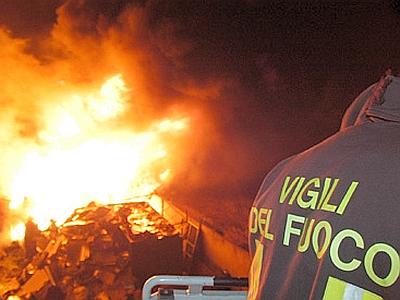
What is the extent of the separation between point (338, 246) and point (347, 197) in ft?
0.19

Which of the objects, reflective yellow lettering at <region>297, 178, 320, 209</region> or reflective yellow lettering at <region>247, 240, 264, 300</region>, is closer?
reflective yellow lettering at <region>297, 178, 320, 209</region>

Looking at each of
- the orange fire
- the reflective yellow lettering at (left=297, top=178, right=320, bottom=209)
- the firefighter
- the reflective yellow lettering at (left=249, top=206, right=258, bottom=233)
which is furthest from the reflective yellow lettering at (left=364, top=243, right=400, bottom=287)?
the orange fire

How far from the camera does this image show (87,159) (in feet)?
9.88

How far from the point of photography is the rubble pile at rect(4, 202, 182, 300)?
2732 millimetres

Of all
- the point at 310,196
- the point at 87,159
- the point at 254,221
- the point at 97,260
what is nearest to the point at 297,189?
the point at 310,196

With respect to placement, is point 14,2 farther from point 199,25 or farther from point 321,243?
point 321,243

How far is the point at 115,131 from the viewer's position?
3049 millimetres

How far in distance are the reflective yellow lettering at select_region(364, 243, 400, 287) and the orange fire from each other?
8.13ft

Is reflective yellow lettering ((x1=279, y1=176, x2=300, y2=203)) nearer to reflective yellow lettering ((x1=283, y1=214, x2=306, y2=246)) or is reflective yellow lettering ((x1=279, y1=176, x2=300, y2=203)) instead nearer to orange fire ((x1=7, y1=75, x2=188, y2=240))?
reflective yellow lettering ((x1=283, y1=214, x2=306, y2=246))

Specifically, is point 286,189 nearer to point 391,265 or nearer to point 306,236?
point 306,236

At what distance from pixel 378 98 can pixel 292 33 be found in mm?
2350

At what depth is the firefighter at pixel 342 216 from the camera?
567 mm

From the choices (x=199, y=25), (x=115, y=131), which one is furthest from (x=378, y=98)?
(x=115, y=131)

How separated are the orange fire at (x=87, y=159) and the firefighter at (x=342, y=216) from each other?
7.56 ft
